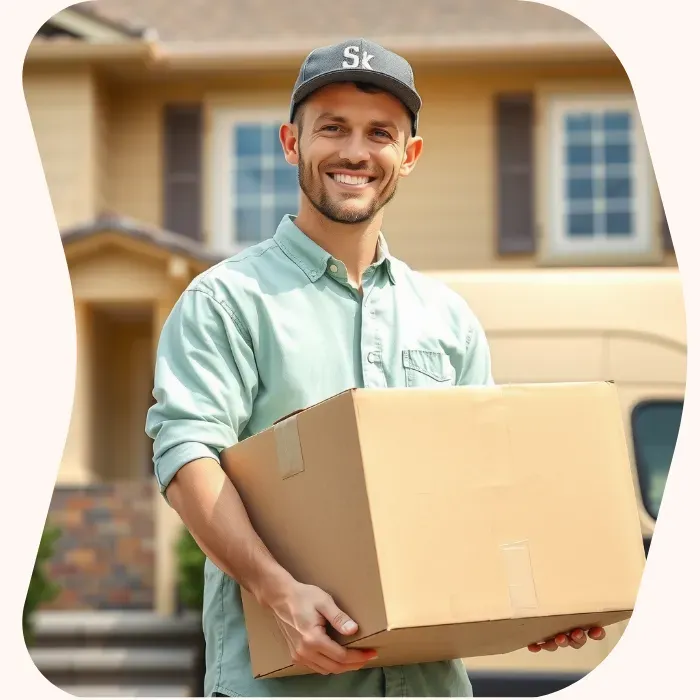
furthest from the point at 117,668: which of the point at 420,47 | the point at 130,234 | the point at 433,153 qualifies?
the point at 420,47

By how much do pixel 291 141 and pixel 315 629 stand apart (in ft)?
2.61

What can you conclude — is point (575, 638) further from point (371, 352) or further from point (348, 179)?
point (348, 179)

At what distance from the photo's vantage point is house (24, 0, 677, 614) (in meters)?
8.62

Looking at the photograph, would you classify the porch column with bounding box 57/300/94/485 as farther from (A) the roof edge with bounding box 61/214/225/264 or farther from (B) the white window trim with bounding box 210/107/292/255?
(B) the white window trim with bounding box 210/107/292/255

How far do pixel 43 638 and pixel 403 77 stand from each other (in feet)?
20.2

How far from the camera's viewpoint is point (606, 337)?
4.36 meters

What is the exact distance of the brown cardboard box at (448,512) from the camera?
1.76m

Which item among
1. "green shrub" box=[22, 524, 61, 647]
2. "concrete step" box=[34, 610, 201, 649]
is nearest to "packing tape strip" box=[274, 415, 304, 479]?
"green shrub" box=[22, 524, 61, 647]

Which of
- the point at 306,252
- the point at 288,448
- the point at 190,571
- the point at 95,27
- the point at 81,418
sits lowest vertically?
the point at 288,448

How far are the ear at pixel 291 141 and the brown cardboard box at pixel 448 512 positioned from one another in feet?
1.64

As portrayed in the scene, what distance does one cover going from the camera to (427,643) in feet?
6.07

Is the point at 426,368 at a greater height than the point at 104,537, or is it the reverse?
the point at 104,537

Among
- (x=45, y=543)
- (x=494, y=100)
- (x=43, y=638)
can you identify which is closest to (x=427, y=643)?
(x=45, y=543)

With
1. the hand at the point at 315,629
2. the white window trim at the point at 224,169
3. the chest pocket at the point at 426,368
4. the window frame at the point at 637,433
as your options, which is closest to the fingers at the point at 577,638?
the hand at the point at 315,629
